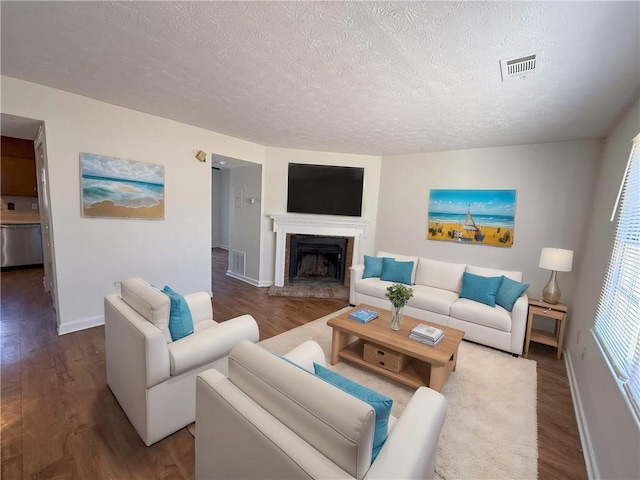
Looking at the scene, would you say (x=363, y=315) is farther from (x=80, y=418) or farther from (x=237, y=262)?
(x=237, y=262)

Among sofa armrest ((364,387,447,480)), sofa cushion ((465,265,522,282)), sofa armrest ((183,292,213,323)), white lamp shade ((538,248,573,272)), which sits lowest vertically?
sofa armrest ((183,292,213,323))

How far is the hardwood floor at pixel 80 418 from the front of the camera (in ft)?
5.06

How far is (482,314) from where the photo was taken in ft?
10.5

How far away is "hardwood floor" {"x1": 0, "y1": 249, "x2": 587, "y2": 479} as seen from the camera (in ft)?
5.06

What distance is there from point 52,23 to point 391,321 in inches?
132

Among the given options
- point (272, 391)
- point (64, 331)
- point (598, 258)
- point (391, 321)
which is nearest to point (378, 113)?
point (391, 321)

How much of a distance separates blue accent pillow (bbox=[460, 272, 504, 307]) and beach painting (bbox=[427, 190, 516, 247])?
0.78m

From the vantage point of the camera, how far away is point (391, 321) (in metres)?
2.71

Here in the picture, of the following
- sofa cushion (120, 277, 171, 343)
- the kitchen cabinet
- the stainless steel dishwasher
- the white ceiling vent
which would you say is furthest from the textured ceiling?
the stainless steel dishwasher

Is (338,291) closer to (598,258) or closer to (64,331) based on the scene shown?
(598,258)

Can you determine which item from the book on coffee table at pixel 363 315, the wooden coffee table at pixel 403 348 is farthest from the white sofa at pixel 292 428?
the book on coffee table at pixel 363 315

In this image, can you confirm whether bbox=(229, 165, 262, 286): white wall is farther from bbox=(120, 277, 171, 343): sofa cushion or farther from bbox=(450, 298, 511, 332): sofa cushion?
bbox=(450, 298, 511, 332): sofa cushion

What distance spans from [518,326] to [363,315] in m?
1.76

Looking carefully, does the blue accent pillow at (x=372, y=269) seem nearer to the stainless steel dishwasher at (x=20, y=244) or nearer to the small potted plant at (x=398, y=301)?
the small potted plant at (x=398, y=301)
